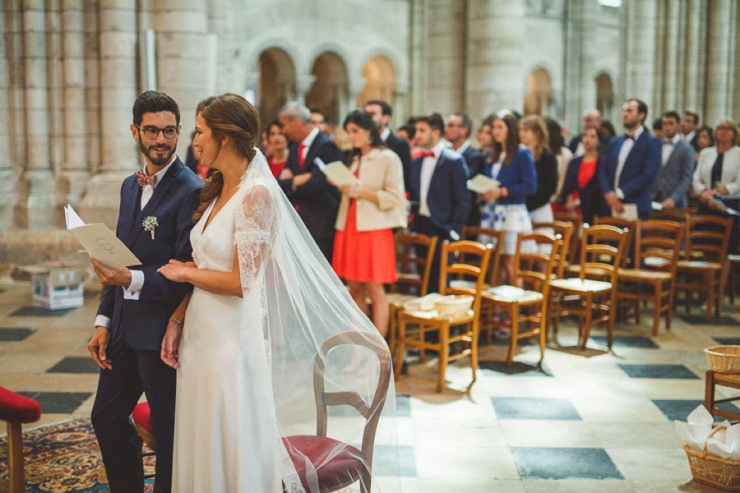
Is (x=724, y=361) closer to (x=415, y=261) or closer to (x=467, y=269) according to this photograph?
(x=467, y=269)

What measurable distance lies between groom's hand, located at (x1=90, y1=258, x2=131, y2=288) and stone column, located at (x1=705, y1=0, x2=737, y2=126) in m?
15.6

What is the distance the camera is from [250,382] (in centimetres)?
277

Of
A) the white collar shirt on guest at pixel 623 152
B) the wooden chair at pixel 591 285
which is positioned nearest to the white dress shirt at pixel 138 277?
the wooden chair at pixel 591 285

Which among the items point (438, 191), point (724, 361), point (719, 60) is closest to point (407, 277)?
point (438, 191)

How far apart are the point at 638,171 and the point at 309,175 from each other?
3.46m

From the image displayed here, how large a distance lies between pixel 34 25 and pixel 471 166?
4.52m

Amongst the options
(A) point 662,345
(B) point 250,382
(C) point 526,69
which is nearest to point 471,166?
(A) point 662,345

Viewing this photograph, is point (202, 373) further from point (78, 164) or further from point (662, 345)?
point (78, 164)

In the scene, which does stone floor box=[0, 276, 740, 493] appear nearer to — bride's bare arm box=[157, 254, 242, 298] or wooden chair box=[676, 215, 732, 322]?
wooden chair box=[676, 215, 732, 322]

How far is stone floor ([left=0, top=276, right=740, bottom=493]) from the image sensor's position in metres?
4.07

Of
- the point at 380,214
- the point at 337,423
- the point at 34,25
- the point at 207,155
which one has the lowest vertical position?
the point at 337,423

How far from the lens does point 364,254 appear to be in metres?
5.49

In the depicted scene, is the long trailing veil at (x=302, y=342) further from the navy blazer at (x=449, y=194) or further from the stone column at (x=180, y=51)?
the stone column at (x=180, y=51)

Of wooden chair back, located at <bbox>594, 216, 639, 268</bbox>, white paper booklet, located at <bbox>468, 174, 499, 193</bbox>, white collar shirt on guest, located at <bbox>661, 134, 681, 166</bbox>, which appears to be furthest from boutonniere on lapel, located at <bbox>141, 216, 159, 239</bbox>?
white collar shirt on guest, located at <bbox>661, 134, 681, 166</bbox>
